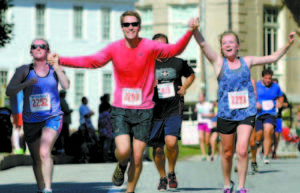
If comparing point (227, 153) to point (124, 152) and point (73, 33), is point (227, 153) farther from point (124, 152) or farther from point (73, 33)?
point (73, 33)

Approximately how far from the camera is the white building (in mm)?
52906

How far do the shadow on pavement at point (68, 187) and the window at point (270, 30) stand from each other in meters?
32.4

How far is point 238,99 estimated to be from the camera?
455 inches

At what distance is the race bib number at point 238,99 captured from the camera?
1158 centimetres

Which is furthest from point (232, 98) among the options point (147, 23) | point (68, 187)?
point (147, 23)

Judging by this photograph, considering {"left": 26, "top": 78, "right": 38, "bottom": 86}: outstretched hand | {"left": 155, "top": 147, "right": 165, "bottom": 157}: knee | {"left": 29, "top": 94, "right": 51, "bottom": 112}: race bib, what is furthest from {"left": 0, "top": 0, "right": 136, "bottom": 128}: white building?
{"left": 26, "top": 78, "right": 38, "bottom": 86}: outstretched hand

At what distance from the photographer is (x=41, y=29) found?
53688 mm

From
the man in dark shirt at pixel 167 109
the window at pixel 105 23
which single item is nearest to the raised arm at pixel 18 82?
the man in dark shirt at pixel 167 109

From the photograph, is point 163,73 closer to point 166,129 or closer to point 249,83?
point 166,129

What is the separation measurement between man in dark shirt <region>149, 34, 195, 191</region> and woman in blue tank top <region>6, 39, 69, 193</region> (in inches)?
86.7

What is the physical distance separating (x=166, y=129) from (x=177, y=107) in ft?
1.13

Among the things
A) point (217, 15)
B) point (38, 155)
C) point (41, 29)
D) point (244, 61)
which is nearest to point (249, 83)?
point (244, 61)

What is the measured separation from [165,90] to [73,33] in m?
41.3

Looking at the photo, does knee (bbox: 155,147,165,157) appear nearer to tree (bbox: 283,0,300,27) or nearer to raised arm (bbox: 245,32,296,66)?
raised arm (bbox: 245,32,296,66)
